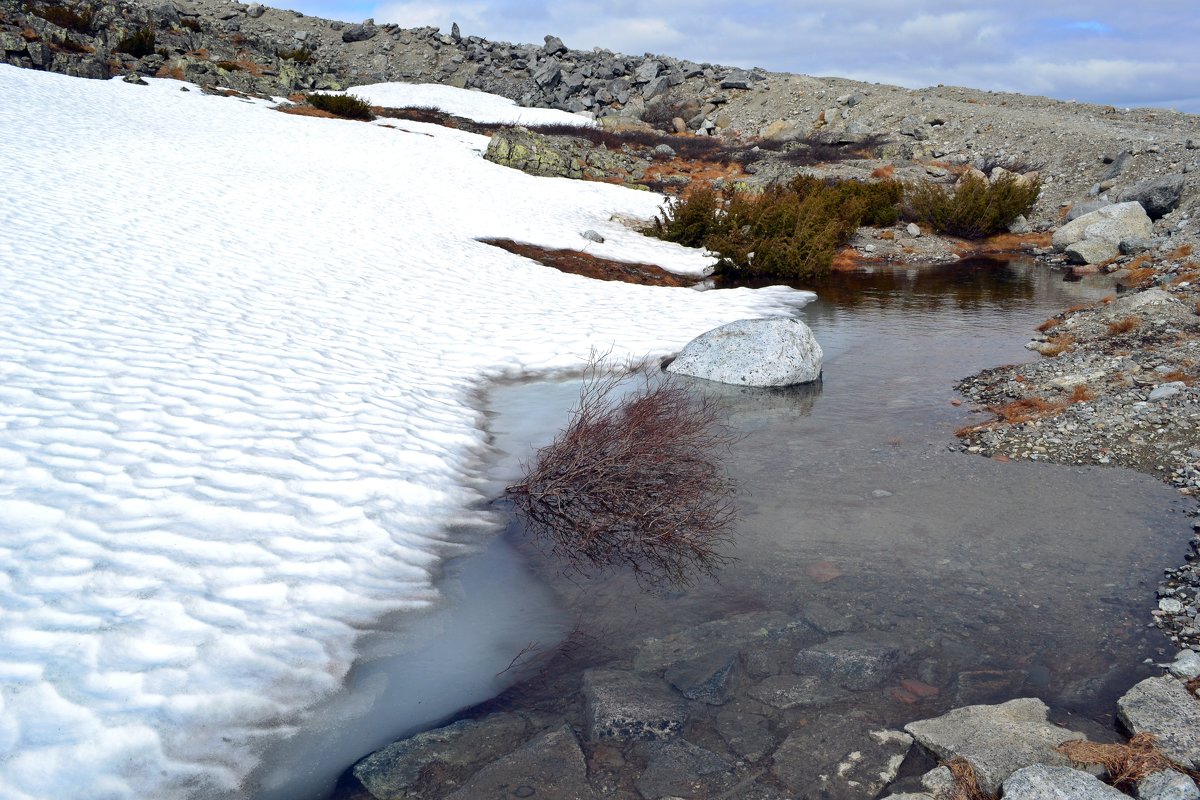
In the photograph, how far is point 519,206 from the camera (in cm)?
1855

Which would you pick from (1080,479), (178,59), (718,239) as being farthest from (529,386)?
(178,59)

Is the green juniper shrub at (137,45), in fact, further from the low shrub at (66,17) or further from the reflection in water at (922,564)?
the reflection in water at (922,564)

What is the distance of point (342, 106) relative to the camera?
26.8 metres

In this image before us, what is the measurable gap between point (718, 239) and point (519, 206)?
500 centimetres

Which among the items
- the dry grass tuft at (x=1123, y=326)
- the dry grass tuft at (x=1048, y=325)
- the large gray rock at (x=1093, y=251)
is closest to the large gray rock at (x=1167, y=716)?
the dry grass tuft at (x=1123, y=326)

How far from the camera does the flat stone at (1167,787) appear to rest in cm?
289

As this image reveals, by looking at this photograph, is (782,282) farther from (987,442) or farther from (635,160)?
(635,160)

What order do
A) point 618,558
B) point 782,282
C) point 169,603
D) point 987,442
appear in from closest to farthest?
1. point 169,603
2. point 618,558
3. point 987,442
4. point 782,282

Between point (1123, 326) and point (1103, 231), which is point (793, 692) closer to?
point (1123, 326)

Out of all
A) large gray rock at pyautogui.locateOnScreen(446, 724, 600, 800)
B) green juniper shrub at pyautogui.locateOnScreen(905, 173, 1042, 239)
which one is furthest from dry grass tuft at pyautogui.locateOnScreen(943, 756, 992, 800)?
green juniper shrub at pyautogui.locateOnScreen(905, 173, 1042, 239)

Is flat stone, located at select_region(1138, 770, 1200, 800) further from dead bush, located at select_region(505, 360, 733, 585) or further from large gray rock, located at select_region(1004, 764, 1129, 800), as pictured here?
dead bush, located at select_region(505, 360, 733, 585)

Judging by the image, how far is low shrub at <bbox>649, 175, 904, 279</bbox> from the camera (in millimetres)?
15906

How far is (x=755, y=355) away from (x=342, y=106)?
2263cm

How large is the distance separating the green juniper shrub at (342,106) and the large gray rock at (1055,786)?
27.9 metres
